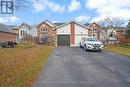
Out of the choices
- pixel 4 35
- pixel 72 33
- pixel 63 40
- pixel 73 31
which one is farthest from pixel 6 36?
pixel 73 31

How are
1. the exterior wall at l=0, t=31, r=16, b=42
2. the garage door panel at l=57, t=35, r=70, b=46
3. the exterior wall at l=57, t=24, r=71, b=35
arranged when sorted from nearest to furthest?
1. the exterior wall at l=0, t=31, r=16, b=42
2. the garage door panel at l=57, t=35, r=70, b=46
3. the exterior wall at l=57, t=24, r=71, b=35

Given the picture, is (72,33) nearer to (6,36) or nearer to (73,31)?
(73,31)

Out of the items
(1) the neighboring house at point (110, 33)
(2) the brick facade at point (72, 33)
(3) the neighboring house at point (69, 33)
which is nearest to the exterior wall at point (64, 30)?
(3) the neighboring house at point (69, 33)

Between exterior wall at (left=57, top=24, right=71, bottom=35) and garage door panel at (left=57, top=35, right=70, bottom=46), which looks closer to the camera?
garage door panel at (left=57, top=35, right=70, bottom=46)

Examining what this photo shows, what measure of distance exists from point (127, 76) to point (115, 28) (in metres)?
62.9

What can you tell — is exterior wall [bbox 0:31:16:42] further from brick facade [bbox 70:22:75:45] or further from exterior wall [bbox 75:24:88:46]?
exterior wall [bbox 75:24:88:46]

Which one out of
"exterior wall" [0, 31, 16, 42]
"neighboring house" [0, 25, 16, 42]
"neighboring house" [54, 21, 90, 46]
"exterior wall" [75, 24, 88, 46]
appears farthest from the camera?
"exterior wall" [75, 24, 88, 46]

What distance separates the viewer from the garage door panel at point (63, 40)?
187 feet

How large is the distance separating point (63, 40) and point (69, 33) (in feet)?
6.91

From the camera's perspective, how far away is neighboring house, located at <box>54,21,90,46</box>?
5719 cm

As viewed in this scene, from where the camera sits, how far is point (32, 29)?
274 ft

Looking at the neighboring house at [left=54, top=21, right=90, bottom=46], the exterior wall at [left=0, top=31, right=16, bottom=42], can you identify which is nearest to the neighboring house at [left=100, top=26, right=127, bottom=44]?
the neighboring house at [left=54, top=21, right=90, bottom=46]

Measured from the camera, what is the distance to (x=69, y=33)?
58.2m

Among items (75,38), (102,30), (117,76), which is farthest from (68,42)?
(117,76)
